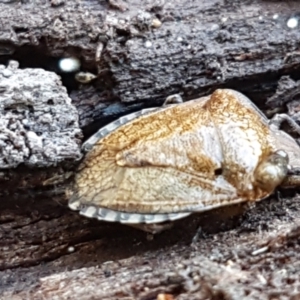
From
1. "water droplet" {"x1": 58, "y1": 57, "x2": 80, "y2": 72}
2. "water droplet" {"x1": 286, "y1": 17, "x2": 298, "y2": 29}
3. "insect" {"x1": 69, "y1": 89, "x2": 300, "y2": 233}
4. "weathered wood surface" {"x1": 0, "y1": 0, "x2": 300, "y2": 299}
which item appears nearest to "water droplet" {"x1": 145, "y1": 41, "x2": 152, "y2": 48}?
"weathered wood surface" {"x1": 0, "y1": 0, "x2": 300, "y2": 299}

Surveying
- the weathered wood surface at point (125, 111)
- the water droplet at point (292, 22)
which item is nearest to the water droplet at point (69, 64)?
the weathered wood surface at point (125, 111)

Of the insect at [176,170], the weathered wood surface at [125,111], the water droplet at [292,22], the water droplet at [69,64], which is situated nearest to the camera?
the weathered wood surface at [125,111]

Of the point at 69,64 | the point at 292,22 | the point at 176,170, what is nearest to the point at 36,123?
the point at 69,64

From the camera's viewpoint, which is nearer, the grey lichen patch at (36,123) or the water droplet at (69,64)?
the grey lichen patch at (36,123)

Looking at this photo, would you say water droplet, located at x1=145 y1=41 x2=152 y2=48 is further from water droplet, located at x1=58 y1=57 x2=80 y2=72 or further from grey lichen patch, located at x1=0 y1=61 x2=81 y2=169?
grey lichen patch, located at x1=0 y1=61 x2=81 y2=169

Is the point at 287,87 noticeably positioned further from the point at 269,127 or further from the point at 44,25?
the point at 44,25

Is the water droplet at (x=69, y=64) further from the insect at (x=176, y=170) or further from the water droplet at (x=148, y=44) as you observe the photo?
the insect at (x=176, y=170)
